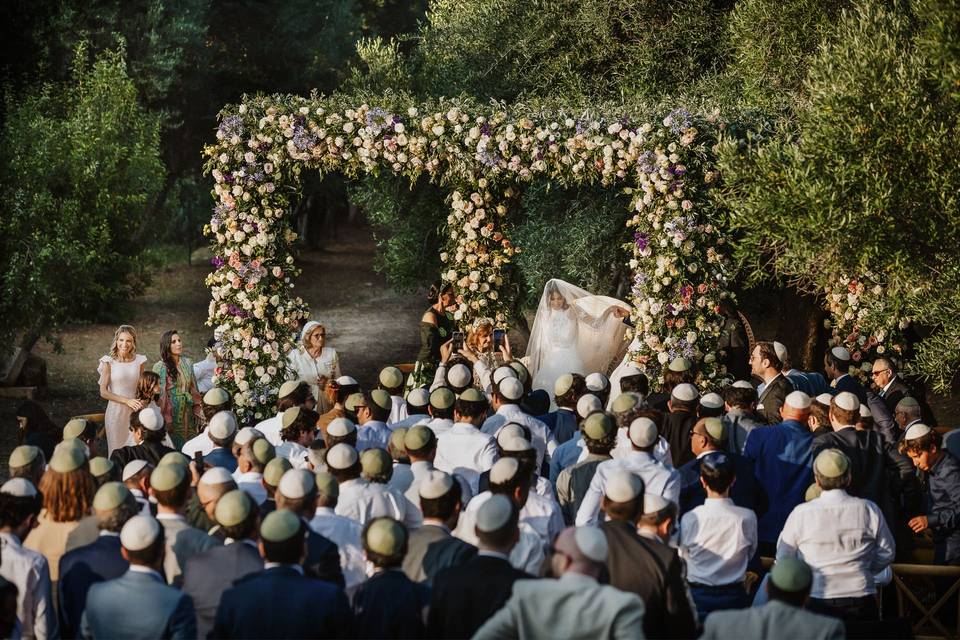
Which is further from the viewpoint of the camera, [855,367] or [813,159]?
[855,367]

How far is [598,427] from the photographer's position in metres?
8.23

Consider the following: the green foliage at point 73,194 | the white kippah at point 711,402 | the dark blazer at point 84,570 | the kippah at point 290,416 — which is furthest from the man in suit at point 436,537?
the green foliage at point 73,194

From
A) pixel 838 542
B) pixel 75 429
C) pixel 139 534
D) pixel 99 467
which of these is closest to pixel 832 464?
pixel 838 542

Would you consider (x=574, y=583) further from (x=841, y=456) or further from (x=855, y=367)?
(x=855, y=367)

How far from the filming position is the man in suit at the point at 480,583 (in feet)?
19.2

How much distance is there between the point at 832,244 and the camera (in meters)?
9.73

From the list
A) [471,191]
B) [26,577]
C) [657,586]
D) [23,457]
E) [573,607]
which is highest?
[471,191]

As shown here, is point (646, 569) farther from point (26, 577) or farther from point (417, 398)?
point (417, 398)

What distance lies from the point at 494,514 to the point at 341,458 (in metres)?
1.92

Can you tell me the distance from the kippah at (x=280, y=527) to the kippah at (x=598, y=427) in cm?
274

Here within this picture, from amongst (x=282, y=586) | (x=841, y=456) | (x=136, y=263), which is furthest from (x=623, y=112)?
(x=136, y=263)

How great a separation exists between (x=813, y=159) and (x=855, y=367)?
15.7ft

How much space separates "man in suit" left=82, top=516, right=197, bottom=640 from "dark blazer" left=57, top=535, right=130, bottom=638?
44 cm

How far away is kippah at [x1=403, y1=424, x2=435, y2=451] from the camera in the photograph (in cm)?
811
